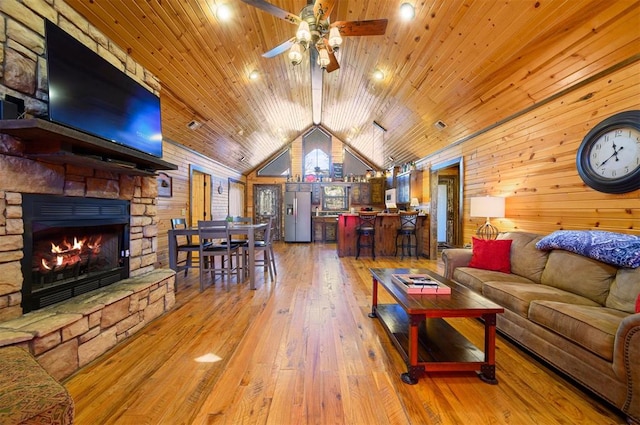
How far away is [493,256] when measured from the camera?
9.76 ft

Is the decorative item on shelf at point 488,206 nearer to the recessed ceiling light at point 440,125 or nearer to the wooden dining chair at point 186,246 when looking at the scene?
the recessed ceiling light at point 440,125

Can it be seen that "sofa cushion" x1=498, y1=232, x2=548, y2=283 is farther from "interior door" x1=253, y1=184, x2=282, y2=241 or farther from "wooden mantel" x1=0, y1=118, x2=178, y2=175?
"interior door" x1=253, y1=184, x2=282, y2=241

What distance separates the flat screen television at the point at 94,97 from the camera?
1.75 m

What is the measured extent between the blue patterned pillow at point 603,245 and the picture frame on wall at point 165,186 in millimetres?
5365

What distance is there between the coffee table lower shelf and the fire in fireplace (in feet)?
8.49

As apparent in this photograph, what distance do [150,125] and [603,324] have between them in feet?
13.0

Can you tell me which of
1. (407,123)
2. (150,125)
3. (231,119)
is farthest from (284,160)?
(150,125)

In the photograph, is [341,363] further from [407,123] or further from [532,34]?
[407,123]

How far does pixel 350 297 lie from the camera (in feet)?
10.5

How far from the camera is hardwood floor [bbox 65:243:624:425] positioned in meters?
1.39

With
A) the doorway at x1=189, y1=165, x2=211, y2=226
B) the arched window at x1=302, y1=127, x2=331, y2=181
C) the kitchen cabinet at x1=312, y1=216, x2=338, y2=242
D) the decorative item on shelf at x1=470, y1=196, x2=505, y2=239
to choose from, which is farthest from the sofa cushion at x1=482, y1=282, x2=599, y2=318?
the arched window at x1=302, y1=127, x2=331, y2=181

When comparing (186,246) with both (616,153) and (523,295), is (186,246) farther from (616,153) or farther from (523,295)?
→ (616,153)

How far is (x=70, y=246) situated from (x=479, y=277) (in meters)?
3.81

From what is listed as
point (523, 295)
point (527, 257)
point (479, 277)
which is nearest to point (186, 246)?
point (479, 277)
